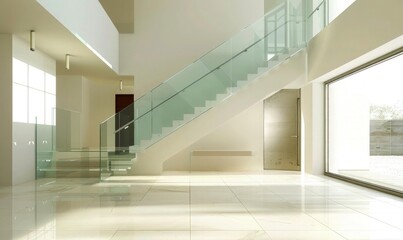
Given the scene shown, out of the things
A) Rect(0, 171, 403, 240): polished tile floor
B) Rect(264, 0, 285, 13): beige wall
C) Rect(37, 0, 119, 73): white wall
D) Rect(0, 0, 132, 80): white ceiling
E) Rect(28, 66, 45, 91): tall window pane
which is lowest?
Rect(0, 171, 403, 240): polished tile floor

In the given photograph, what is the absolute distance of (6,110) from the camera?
32.8 ft

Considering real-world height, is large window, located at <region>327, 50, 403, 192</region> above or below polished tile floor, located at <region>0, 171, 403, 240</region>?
above

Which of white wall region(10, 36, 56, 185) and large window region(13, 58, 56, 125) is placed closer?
white wall region(10, 36, 56, 185)

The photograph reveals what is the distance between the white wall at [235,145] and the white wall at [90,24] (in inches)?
138

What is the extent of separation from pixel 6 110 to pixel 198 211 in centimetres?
547

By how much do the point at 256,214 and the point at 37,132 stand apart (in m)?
6.65

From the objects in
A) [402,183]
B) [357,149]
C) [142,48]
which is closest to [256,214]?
[402,183]

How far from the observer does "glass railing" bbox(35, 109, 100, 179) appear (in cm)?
1116

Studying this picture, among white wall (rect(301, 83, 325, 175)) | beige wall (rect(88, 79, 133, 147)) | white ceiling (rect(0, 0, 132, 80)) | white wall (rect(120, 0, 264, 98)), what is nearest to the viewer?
white ceiling (rect(0, 0, 132, 80))

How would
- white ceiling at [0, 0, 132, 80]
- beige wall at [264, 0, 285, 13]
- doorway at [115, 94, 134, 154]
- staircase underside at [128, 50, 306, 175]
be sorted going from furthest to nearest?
beige wall at [264, 0, 285, 13], staircase underside at [128, 50, 306, 175], doorway at [115, 94, 134, 154], white ceiling at [0, 0, 132, 80]

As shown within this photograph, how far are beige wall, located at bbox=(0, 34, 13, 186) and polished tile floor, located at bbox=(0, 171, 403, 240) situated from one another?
493 mm

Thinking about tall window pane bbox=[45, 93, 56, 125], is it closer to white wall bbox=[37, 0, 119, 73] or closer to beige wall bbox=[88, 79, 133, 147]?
white wall bbox=[37, 0, 119, 73]

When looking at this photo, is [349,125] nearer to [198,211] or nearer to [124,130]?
[124,130]

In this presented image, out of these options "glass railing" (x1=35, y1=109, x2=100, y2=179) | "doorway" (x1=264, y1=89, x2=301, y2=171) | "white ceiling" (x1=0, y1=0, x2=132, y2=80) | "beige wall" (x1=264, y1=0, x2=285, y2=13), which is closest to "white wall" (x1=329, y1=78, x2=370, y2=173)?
"doorway" (x1=264, y1=89, x2=301, y2=171)
